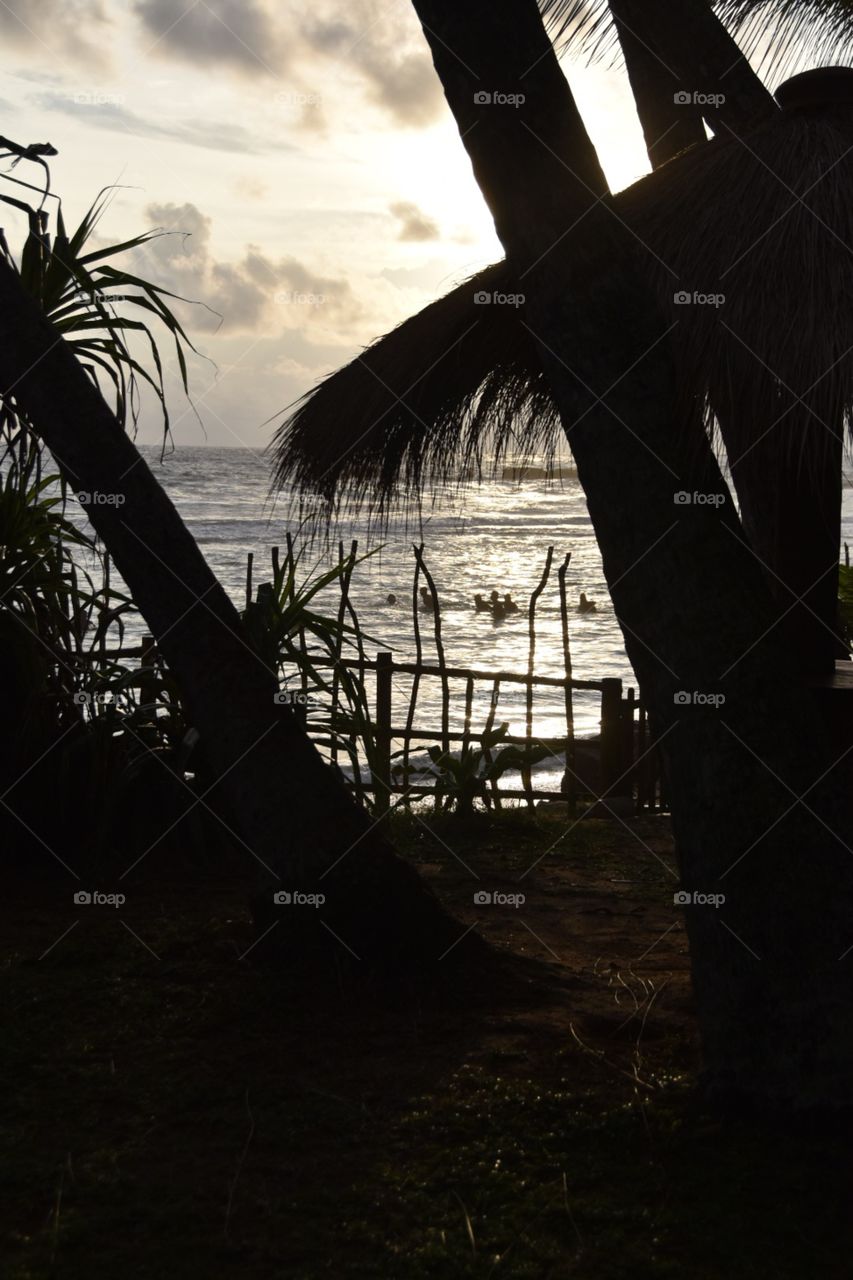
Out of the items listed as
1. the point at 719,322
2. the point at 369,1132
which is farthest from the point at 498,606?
the point at 369,1132

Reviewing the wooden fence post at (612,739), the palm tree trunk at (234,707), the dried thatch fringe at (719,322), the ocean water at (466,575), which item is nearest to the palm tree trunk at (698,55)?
the dried thatch fringe at (719,322)

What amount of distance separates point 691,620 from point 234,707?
4.64ft

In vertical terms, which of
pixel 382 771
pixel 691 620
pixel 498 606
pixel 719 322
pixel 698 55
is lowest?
pixel 498 606

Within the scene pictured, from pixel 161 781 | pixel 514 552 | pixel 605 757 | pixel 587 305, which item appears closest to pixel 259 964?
pixel 161 781

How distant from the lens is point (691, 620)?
2.90 meters

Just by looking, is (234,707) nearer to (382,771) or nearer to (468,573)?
(382,771)

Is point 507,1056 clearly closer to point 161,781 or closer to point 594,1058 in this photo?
point 594,1058

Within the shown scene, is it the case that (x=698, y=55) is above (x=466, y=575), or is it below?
above

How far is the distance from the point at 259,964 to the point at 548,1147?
1262 millimetres

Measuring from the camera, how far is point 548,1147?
2.81 metres

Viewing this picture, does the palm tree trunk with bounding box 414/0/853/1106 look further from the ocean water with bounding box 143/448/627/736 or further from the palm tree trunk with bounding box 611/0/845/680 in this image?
the ocean water with bounding box 143/448/627/736

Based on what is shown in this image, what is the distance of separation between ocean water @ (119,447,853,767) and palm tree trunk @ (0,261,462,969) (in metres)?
0.39

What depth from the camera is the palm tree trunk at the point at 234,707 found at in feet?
11.6

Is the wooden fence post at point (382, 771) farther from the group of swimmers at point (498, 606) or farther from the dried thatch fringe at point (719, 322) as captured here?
the group of swimmers at point (498, 606)
